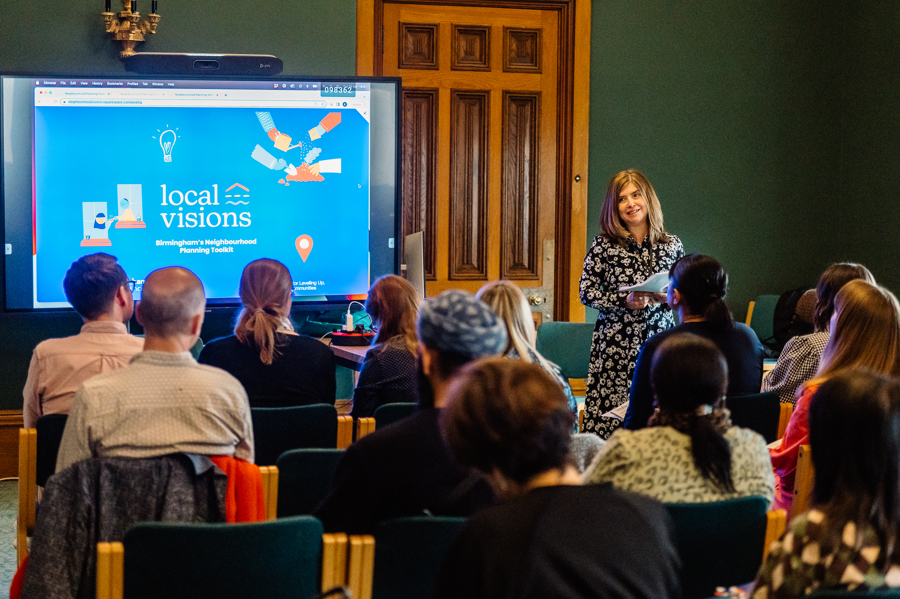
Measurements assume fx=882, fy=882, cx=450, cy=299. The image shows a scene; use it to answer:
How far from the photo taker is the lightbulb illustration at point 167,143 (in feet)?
15.2

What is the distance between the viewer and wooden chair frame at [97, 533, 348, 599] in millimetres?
1582

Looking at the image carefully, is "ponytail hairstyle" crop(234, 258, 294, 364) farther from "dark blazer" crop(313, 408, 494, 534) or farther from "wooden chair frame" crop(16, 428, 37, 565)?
"dark blazer" crop(313, 408, 494, 534)

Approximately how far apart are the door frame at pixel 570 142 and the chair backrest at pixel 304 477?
3.43m

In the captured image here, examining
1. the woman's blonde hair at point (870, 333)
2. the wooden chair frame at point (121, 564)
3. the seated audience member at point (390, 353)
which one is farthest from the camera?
the seated audience member at point (390, 353)

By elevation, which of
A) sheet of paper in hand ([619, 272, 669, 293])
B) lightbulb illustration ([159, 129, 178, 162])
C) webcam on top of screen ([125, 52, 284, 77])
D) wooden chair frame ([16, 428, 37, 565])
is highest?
webcam on top of screen ([125, 52, 284, 77])

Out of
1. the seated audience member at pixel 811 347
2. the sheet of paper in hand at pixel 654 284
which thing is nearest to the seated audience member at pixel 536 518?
the seated audience member at pixel 811 347

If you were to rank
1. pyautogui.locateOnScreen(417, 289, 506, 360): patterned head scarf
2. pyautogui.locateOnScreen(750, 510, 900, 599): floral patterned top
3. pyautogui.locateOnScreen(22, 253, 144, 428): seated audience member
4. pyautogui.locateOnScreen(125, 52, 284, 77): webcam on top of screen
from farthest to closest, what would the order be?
pyautogui.locateOnScreen(125, 52, 284, 77): webcam on top of screen, pyautogui.locateOnScreen(22, 253, 144, 428): seated audience member, pyautogui.locateOnScreen(417, 289, 506, 360): patterned head scarf, pyautogui.locateOnScreen(750, 510, 900, 599): floral patterned top

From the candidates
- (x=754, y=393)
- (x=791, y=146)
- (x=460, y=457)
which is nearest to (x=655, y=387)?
(x=460, y=457)

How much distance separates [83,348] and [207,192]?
2030 mm

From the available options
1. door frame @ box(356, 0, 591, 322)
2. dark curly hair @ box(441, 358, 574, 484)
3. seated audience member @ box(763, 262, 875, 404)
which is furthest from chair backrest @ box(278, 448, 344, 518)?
door frame @ box(356, 0, 591, 322)

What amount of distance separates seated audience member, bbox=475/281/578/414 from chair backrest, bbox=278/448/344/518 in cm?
65

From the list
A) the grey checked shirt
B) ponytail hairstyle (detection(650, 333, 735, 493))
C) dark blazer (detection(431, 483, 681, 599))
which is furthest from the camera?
the grey checked shirt

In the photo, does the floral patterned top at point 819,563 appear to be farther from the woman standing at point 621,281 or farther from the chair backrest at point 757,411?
the woman standing at point 621,281

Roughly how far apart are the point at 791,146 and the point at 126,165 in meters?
4.12
